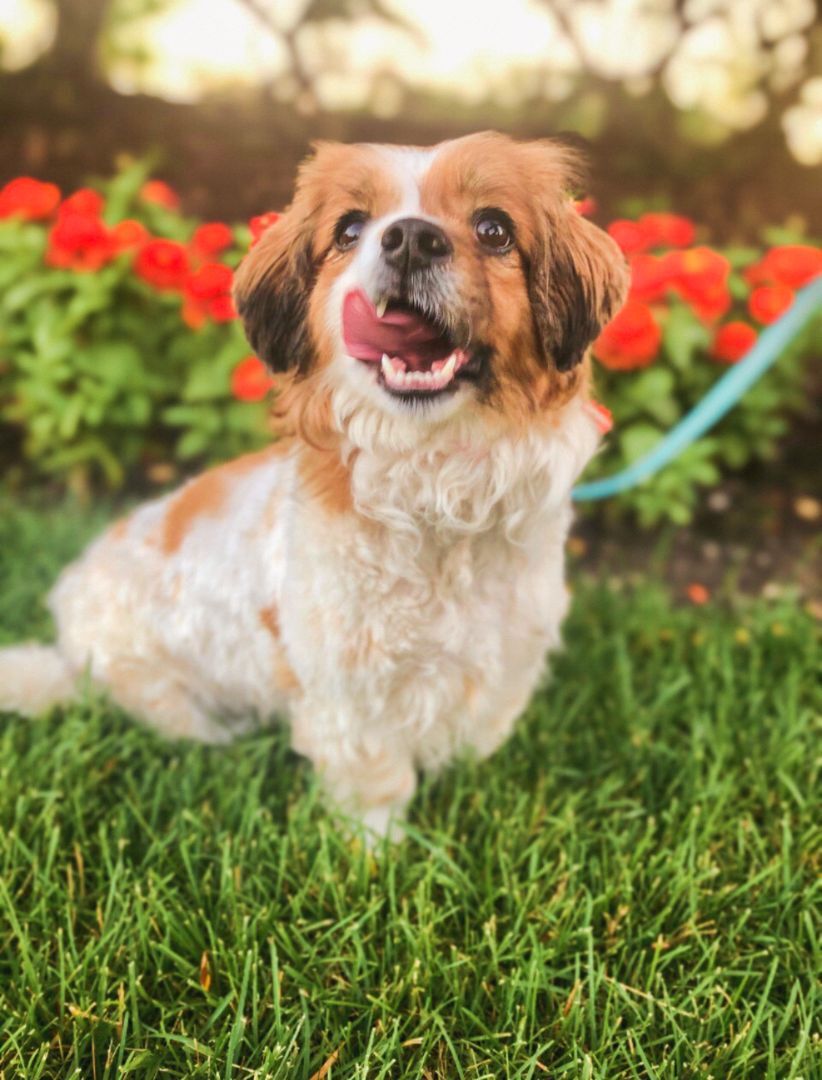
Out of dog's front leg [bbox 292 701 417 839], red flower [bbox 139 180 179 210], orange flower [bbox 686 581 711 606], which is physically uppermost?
red flower [bbox 139 180 179 210]

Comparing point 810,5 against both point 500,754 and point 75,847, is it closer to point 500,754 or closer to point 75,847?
point 500,754

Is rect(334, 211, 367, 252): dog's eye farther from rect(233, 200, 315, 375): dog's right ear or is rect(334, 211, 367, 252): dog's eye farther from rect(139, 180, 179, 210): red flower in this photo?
rect(139, 180, 179, 210): red flower

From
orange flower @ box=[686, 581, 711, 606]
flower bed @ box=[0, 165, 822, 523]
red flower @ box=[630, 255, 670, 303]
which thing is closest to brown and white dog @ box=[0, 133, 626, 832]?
flower bed @ box=[0, 165, 822, 523]

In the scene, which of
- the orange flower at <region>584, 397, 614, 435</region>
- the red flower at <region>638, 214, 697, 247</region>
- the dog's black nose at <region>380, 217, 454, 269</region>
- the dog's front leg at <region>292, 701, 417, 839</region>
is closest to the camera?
the dog's black nose at <region>380, 217, 454, 269</region>

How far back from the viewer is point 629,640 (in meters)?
3.39

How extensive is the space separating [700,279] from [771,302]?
13.6 inches

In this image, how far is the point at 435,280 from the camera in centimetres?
164

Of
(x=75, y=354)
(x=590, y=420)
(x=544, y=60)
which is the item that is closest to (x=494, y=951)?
(x=590, y=420)

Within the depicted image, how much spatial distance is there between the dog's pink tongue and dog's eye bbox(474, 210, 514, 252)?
0.21 m

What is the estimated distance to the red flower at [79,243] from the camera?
11.7ft

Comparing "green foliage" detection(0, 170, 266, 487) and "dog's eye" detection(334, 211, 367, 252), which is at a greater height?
"dog's eye" detection(334, 211, 367, 252)

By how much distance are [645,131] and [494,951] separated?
16.6ft

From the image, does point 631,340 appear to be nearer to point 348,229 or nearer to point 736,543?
point 736,543

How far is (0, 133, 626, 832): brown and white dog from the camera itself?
5.77 feet
